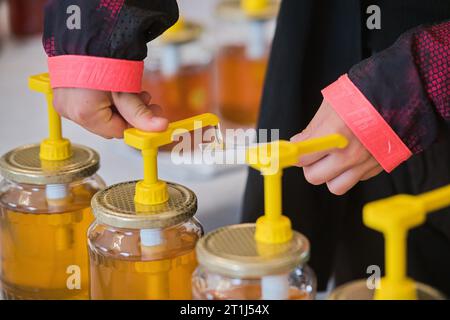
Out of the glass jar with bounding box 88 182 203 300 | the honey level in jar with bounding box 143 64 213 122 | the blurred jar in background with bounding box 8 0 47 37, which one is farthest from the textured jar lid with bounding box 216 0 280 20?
the glass jar with bounding box 88 182 203 300

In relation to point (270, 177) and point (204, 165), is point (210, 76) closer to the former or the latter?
point (204, 165)

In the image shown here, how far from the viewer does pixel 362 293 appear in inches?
19.5

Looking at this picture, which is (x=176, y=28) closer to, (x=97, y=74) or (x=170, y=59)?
(x=170, y=59)

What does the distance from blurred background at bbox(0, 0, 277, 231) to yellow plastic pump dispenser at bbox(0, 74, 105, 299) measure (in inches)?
16.9

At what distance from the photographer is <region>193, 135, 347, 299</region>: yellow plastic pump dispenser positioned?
0.49 meters

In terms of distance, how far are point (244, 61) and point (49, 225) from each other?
77cm

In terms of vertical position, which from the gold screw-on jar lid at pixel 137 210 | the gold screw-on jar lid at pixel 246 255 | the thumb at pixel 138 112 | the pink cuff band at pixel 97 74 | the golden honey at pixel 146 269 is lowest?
the golden honey at pixel 146 269

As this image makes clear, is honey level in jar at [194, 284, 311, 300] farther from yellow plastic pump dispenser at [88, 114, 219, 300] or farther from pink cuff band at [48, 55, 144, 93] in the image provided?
pink cuff band at [48, 55, 144, 93]

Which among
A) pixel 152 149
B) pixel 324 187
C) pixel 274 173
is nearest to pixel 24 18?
pixel 324 187

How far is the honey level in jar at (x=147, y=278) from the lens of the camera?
0.59 m

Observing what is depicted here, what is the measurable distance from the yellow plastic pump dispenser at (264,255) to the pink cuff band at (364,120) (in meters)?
0.08

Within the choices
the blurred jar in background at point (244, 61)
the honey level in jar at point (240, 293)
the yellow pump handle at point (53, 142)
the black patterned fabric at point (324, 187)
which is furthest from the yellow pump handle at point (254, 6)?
the honey level in jar at point (240, 293)

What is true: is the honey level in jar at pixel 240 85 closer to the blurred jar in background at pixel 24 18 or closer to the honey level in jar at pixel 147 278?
the blurred jar in background at pixel 24 18

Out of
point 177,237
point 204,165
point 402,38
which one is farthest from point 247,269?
point 204,165
